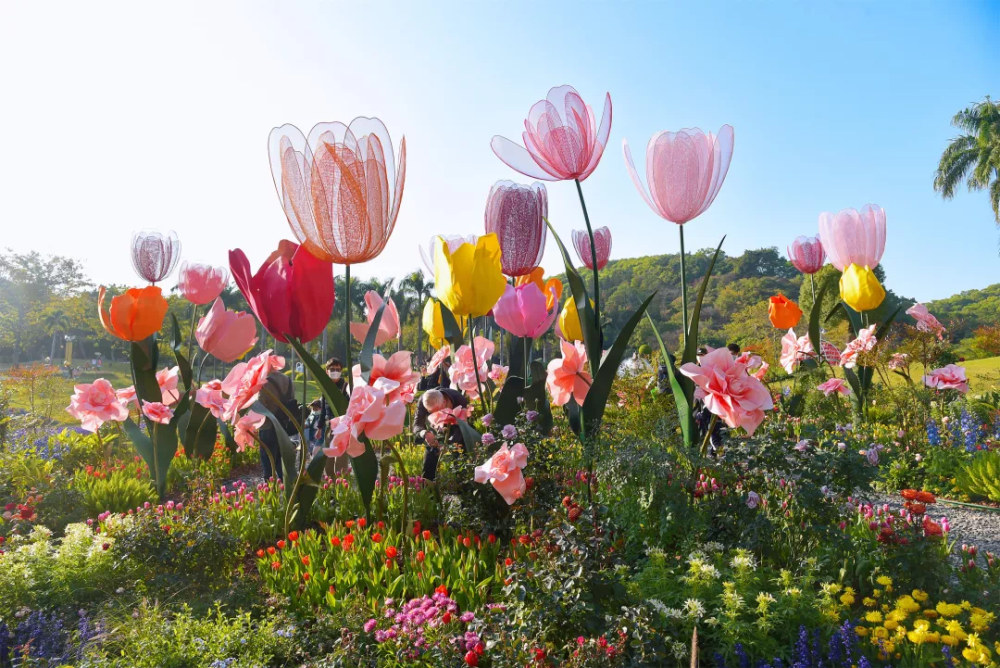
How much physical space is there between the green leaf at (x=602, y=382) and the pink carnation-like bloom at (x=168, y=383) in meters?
3.77

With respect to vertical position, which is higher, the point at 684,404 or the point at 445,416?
the point at 684,404

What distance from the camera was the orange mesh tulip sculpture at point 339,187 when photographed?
255cm

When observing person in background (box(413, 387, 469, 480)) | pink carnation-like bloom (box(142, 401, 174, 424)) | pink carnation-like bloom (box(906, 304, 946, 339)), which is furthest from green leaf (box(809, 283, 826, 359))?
pink carnation-like bloom (box(142, 401, 174, 424))

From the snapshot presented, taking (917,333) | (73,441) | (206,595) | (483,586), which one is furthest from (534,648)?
(73,441)

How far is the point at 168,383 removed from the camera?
5129 millimetres

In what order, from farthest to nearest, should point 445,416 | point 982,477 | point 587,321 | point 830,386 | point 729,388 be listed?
1. point 830,386
2. point 982,477
3. point 445,416
4. point 587,321
5. point 729,388

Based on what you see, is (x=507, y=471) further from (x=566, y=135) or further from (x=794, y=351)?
(x=794, y=351)

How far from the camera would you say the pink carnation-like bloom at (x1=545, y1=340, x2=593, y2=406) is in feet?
10.5

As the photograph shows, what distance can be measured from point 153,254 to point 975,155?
36617mm

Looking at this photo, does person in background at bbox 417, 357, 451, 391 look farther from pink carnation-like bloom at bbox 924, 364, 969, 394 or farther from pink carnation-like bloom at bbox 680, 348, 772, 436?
pink carnation-like bloom at bbox 924, 364, 969, 394

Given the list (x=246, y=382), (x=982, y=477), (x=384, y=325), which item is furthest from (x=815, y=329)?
(x=246, y=382)

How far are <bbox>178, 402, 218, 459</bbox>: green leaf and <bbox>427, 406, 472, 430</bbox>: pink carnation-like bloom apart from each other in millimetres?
2449

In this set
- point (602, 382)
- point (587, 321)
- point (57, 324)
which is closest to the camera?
point (602, 382)

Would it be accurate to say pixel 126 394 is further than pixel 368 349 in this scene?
Yes
